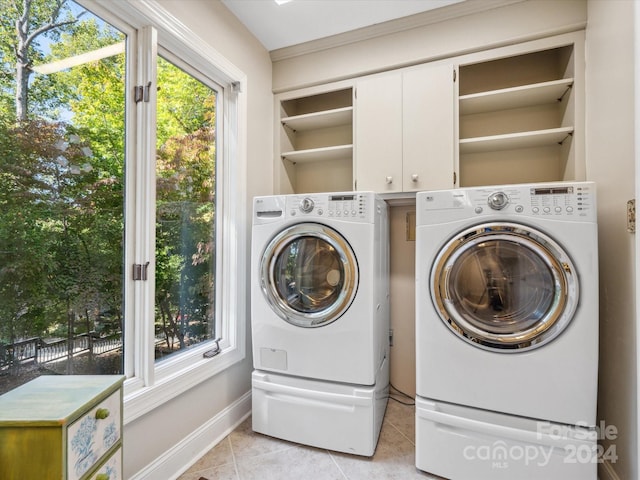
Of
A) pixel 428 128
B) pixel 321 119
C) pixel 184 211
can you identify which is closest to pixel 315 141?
pixel 321 119

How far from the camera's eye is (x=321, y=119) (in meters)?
2.35

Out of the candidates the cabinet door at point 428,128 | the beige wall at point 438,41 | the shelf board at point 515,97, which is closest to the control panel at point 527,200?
the cabinet door at point 428,128

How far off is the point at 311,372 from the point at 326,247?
0.68 meters

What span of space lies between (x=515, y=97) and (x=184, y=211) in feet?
6.85

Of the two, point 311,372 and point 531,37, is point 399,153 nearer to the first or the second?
point 531,37

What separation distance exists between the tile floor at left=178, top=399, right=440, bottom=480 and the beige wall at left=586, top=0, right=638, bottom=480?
885 mm

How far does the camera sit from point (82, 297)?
4.19 ft

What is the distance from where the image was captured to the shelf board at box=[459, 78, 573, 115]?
1795 mm

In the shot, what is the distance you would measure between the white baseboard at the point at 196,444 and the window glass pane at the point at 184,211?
1.46 feet

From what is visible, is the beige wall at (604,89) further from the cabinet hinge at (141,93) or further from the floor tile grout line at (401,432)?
the cabinet hinge at (141,93)

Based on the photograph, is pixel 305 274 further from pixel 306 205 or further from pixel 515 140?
pixel 515 140

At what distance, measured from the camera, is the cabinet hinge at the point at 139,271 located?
56.3 inches

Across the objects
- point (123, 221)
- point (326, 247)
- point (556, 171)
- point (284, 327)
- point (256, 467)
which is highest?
point (556, 171)

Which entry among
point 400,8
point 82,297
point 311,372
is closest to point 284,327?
point 311,372
